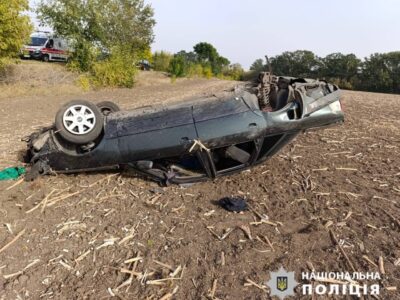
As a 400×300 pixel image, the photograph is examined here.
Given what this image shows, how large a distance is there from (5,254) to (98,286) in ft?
3.83

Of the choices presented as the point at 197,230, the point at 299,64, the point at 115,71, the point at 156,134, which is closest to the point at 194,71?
the point at 299,64

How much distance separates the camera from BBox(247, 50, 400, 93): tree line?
3089 centimetres

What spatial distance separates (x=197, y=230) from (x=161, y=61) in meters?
32.5

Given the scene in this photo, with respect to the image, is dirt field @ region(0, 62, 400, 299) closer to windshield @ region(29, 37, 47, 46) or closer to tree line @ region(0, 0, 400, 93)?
tree line @ region(0, 0, 400, 93)

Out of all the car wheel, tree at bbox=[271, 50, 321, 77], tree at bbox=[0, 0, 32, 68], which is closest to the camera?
the car wheel

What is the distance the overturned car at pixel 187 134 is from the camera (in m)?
4.41

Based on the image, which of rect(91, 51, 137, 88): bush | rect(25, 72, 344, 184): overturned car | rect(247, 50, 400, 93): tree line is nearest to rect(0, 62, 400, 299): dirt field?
rect(25, 72, 344, 184): overturned car

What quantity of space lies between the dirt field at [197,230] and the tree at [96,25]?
18.6 m

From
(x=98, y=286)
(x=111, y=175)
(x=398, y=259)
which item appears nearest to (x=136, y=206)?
(x=111, y=175)

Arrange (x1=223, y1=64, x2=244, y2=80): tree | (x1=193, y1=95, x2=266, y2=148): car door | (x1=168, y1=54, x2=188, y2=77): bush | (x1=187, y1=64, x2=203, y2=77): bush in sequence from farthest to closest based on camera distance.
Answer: (x1=223, y1=64, x2=244, y2=80): tree → (x1=187, y1=64, x2=203, y2=77): bush → (x1=168, y1=54, x2=188, y2=77): bush → (x1=193, y1=95, x2=266, y2=148): car door

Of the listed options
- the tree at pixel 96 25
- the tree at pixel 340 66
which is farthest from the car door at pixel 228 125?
the tree at pixel 340 66

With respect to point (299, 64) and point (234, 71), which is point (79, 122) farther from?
point (234, 71)

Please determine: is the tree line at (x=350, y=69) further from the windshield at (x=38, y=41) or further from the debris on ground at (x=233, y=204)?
the debris on ground at (x=233, y=204)

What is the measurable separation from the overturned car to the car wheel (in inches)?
0.5
